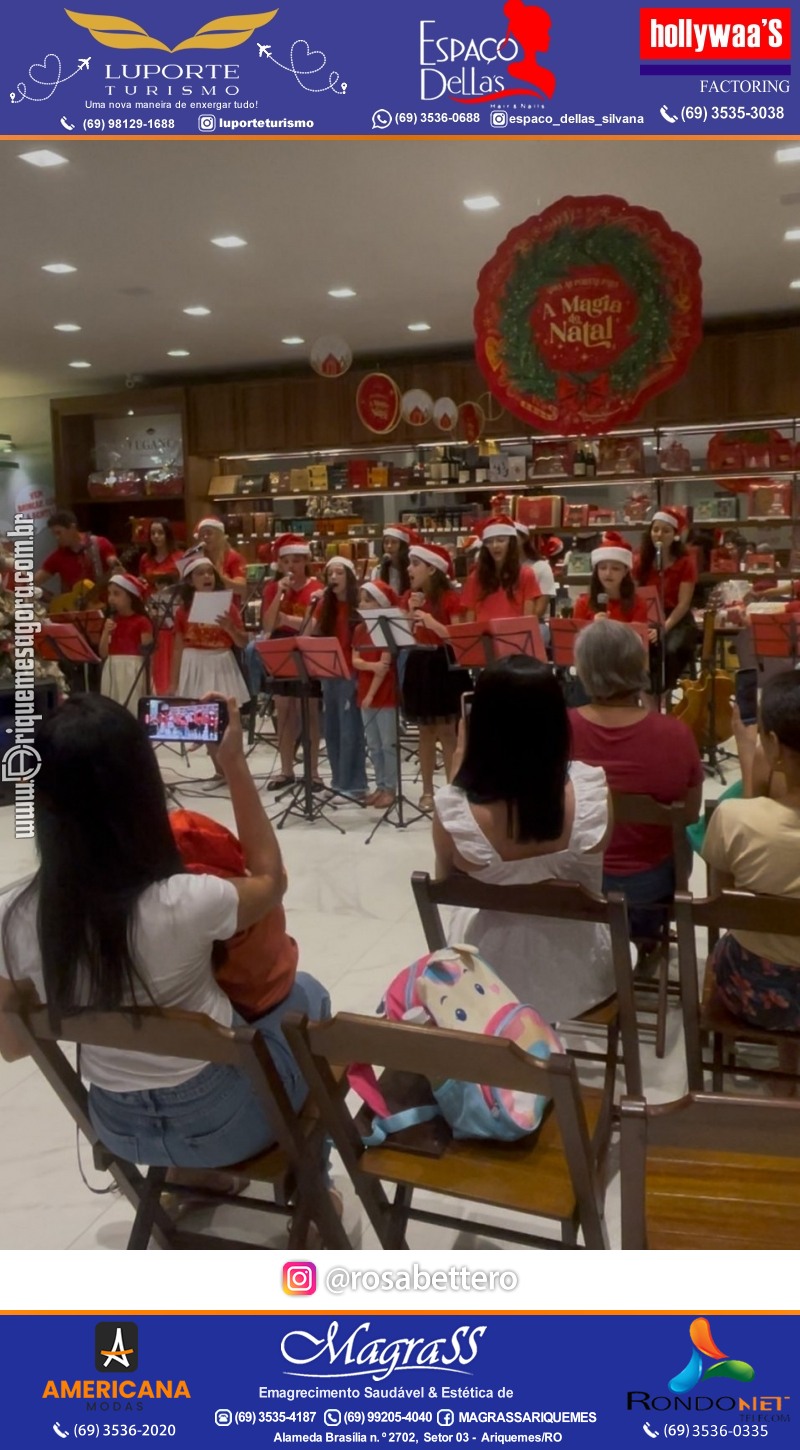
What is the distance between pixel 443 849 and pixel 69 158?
14.0 feet

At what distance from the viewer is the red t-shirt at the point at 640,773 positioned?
8.39 ft

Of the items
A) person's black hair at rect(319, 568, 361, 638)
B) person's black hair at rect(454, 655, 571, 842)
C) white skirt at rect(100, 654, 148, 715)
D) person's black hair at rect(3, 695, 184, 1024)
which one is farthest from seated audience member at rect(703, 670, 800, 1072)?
white skirt at rect(100, 654, 148, 715)

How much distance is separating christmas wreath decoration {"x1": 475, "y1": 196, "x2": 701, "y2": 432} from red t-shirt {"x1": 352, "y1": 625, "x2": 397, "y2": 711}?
1947 millimetres

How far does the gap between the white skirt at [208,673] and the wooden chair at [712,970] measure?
3.67 metres

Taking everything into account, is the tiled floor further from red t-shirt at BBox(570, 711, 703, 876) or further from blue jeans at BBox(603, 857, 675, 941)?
red t-shirt at BBox(570, 711, 703, 876)

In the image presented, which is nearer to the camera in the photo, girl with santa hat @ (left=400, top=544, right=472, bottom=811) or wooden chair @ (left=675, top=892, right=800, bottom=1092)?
wooden chair @ (left=675, top=892, right=800, bottom=1092)

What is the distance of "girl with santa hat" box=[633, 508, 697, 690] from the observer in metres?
5.93

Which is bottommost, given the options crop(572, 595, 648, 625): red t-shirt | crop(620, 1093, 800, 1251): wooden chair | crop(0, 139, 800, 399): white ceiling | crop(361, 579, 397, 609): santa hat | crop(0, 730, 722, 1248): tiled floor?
crop(0, 730, 722, 1248): tiled floor

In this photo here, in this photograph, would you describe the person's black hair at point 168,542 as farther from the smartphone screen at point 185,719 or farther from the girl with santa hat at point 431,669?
the smartphone screen at point 185,719

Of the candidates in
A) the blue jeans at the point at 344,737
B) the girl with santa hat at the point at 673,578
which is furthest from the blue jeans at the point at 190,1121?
the girl with santa hat at the point at 673,578

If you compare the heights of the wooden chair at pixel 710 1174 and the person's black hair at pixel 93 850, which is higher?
the person's black hair at pixel 93 850
